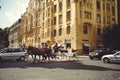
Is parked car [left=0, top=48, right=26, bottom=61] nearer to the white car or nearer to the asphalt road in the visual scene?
the asphalt road

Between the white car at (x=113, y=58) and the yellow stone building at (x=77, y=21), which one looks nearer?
the white car at (x=113, y=58)

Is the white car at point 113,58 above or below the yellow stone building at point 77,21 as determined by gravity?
below

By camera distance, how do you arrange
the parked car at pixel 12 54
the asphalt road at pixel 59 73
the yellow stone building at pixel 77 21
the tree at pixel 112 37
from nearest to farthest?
1. the asphalt road at pixel 59 73
2. the parked car at pixel 12 54
3. the yellow stone building at pixel 77 21
4. the tree at pixel 112 37

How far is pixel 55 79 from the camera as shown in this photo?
1080 centimetres

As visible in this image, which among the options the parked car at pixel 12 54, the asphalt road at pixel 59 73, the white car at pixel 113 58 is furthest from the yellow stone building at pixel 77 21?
the asphalt road at pixel 59 73

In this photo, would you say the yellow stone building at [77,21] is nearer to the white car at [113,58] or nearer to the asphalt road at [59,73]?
the white car at [113,58]

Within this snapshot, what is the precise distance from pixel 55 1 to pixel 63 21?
7.84m

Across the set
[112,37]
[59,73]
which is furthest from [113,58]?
[112,37]

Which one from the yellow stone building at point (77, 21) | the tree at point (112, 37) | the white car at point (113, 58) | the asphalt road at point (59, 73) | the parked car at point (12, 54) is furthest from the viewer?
the tree at point (112, 37)

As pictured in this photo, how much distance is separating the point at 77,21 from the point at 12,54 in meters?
22.0

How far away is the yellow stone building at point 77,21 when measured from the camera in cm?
4419

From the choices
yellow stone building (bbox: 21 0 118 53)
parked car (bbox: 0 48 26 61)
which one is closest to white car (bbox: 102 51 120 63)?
parked car (bbox: 0 48 26 61)

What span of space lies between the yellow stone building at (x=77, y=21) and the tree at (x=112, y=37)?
2.26m

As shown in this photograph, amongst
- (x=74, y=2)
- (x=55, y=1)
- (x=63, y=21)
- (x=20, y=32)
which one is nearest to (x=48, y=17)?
(x=55, y=1)
